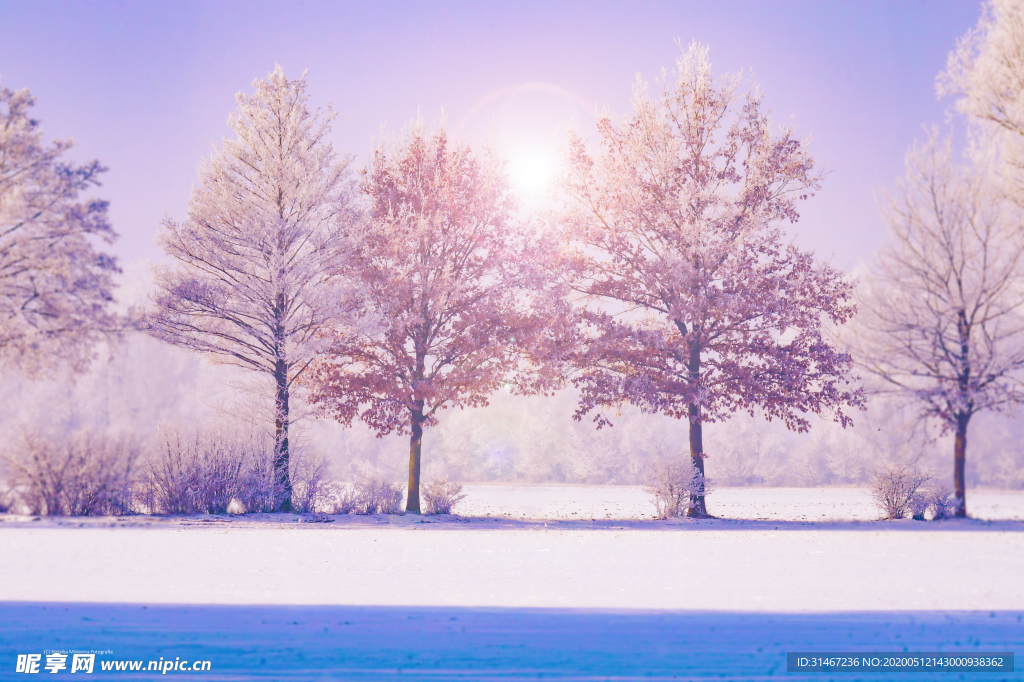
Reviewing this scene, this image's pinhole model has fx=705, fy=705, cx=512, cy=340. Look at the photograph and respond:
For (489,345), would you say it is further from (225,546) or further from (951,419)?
(951,419)

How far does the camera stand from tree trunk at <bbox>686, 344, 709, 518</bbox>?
17.8 m

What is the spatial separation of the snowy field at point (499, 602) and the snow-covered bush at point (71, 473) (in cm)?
326

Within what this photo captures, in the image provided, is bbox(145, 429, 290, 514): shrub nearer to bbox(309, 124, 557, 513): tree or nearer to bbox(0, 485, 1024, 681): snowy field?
bbox(309, 124, 557, 513): tree

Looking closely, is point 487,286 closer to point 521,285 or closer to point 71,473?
point 521,285

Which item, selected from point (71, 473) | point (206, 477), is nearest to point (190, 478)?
point (206, 477)

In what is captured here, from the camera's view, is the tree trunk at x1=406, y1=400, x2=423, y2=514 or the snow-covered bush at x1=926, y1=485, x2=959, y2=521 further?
the tree trunk at x1=406, y1=400, x2=423, y2=514

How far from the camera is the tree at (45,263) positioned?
1703cm

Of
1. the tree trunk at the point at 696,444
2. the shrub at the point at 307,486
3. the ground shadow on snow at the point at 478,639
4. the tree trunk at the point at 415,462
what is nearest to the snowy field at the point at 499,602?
the ground shadow on snow at the point at 478,639

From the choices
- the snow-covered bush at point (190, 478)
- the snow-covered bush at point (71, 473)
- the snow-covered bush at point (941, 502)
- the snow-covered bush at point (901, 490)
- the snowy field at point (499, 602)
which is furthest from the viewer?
the snow-covered bush at point (901, 490)

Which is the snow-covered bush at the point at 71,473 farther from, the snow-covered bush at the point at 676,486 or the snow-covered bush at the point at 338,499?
the snow-covered bush at the point at 676,486

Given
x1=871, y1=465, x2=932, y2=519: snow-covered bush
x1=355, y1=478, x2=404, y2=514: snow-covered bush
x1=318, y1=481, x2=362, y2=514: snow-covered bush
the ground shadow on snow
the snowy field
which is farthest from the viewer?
x1=355, y1=478, x2=404, y2=514: snow-covered bush

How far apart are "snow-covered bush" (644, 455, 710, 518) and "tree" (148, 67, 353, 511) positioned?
902cm

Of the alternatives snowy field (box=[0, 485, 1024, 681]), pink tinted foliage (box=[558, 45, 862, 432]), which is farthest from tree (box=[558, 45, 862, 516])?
snowy field (box=[0, 485, 1024, 681])

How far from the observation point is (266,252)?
17531 millimetres
